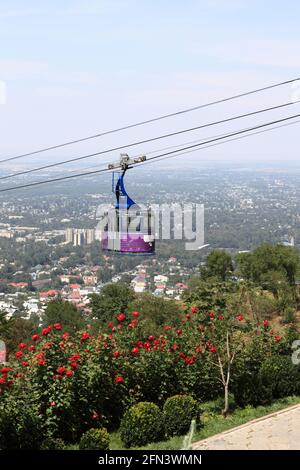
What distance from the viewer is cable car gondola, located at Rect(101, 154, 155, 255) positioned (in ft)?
34.7

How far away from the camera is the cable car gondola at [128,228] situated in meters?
10.6

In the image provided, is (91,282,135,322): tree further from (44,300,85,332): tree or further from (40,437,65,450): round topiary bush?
(40,437,65,450): round topiary bush

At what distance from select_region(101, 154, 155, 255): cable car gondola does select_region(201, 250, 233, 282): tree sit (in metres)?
14.2

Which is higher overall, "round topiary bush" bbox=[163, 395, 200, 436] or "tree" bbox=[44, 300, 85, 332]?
"round topiary bush" bbox=[163, 395, 200, 436]

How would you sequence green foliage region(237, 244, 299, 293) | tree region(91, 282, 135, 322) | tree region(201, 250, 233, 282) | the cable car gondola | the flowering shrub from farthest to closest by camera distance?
tree region(201, 250, 233, 282) < tree region(91, 282, 135, 322) < green foliage region(237, 244, 299, 293) < the cable car gondola < the flowering shrub

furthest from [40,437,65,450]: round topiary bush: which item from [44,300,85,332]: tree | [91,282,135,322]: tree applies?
[91,282,135,322]: tree

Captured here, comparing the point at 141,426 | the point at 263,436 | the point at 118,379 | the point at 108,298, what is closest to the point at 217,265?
the point at 108,298

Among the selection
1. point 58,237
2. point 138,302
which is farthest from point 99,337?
point 58,237

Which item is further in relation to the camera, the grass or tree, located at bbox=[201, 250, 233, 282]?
tree, located at bbox=[201, 250, 233, 282]

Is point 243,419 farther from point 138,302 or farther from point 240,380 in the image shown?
point 138,302

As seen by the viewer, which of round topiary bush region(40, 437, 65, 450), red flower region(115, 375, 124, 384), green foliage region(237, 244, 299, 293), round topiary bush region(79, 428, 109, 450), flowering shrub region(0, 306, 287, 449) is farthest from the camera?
green foliage region(237, 244, 299, 293)

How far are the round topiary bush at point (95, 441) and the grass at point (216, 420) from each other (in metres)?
0.49
